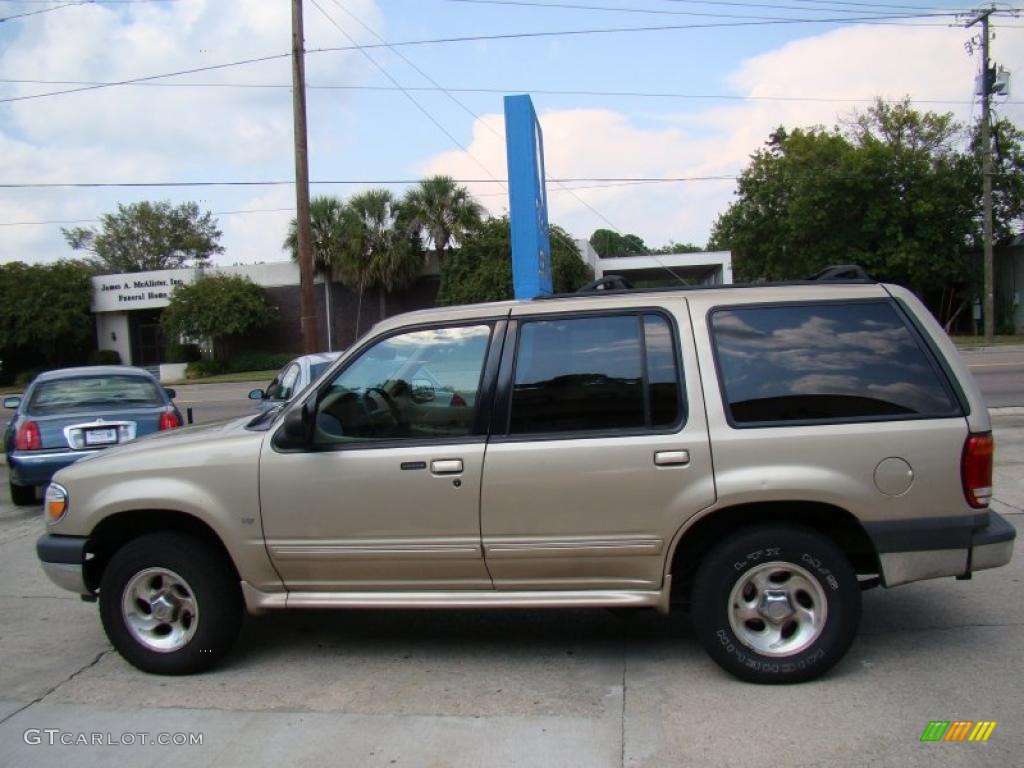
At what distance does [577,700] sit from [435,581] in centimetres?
87

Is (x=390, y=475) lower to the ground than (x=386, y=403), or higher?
lower

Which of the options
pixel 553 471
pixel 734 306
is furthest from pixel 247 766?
pixel 734 306

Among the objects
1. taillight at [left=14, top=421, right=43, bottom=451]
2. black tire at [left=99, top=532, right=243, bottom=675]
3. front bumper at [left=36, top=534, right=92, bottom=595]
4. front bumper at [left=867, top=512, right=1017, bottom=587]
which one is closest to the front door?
black tire at [left=99, top=532, right=243, bottom=675]

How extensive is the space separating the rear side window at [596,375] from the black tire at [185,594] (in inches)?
68.1

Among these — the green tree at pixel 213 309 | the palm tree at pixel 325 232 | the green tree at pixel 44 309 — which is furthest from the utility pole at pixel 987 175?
the green tree at pixel 44 309

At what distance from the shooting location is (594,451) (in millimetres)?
3879

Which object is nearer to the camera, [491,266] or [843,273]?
[843,273]

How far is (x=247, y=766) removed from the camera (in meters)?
3.40

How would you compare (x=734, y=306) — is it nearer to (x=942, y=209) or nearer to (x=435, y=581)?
(x=435, y=581)

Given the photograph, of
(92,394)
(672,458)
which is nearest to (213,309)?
(92,394)

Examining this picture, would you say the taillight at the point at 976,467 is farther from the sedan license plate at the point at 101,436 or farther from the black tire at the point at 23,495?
the black tire at the point at 23,495

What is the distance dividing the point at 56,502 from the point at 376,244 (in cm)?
3225

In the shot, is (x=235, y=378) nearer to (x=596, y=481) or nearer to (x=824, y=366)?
(x=596, y=481)

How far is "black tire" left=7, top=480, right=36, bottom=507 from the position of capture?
9217mm
